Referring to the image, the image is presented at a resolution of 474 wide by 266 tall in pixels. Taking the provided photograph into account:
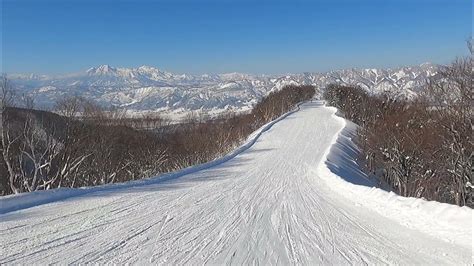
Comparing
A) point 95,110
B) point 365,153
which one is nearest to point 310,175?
point 365,153

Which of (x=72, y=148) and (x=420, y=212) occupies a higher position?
(x=420, y=212)

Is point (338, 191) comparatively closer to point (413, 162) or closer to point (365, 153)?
point (413, 162)

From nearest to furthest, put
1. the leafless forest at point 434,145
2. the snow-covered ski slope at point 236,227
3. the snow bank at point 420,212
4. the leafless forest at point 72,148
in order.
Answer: the snow-covered ski slope at point 236,227
the snow bank at point 420,212
the leafless forest at point 72,148
the leafless forest at point 434,145

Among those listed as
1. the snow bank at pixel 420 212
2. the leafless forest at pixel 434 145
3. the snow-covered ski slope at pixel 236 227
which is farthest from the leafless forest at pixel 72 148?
the snow bank at pixel 420 212

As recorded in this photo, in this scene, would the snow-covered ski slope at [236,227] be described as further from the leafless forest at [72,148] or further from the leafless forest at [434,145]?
the leafless forest at [434,145]

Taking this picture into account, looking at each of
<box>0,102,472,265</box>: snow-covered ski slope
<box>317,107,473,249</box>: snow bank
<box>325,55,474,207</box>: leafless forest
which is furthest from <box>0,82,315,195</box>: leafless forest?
<box>317,107,473,249</box>: snow bank

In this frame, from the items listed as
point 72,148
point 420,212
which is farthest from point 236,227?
point 72,148

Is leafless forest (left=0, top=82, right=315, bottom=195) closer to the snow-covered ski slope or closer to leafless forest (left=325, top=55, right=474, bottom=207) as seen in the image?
the snow-covered ski slope

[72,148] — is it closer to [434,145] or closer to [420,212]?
[434,145]
